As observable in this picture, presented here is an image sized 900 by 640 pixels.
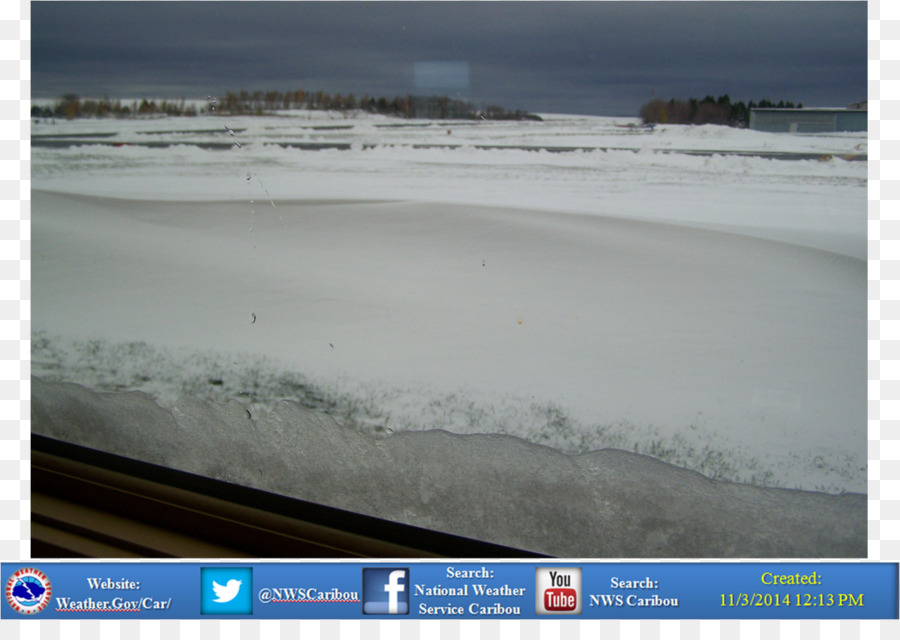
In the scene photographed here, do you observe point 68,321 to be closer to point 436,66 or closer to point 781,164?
point 436,66

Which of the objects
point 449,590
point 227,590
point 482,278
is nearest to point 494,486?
point 449,590

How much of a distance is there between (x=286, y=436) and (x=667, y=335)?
33.8 inches

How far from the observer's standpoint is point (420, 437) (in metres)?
1.33

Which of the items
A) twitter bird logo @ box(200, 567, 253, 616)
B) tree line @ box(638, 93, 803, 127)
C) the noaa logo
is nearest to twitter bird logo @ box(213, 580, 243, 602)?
twitter bird logo @ box(200, 567, 253, 616)

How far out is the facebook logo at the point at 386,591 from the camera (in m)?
1.17

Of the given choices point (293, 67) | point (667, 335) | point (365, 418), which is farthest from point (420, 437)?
point (293, 67)

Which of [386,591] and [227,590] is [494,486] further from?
[227,590]

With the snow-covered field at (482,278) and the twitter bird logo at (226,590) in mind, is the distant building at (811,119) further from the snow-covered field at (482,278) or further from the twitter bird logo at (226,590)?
the twitter bird logo at (226,590)

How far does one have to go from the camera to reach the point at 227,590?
1214mm

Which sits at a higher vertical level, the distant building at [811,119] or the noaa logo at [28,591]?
the distant building at [811,119]

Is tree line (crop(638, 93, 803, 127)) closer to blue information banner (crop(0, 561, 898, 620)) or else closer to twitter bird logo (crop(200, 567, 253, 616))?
blue information banner (crop(0, 561, 898, 620))

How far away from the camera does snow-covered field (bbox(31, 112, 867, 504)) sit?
1082mm

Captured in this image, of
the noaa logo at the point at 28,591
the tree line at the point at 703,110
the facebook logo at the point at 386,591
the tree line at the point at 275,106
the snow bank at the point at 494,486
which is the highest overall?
the tree line at the point at 275,106

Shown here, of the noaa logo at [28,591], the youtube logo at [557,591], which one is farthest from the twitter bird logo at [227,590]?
the youtube logo at [557,591]
